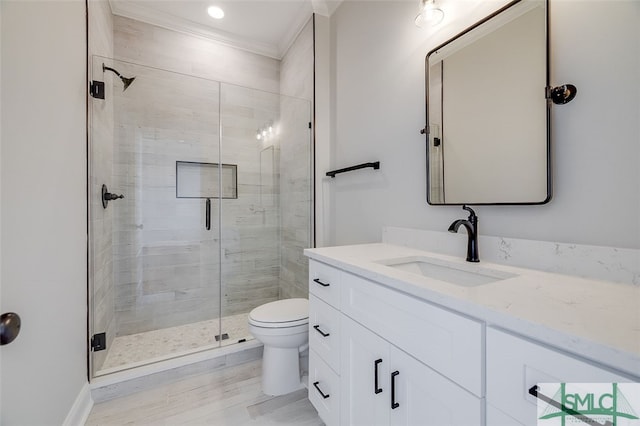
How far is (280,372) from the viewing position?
1.63 meters

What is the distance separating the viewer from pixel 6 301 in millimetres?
810

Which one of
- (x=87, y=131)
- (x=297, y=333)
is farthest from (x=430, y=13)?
(x=87, y=131)

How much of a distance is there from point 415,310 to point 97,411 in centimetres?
184

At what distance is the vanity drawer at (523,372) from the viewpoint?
18.4 inches

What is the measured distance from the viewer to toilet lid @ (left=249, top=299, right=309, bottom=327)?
5.16 feet

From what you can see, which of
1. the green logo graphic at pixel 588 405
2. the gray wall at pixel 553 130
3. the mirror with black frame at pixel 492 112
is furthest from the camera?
the mirror with black frame at pixel 492 112

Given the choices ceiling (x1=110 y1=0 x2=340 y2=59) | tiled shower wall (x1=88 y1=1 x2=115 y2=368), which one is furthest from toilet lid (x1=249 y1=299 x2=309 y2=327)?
ceiling (x1=110 y1=0 x2=340 y2=59)

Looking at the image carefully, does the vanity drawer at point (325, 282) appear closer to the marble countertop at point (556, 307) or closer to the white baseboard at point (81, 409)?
the marble countertop at point (556, 307)

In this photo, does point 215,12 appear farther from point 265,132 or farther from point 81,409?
point 81,409

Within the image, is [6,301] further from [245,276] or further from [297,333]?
[245,276]

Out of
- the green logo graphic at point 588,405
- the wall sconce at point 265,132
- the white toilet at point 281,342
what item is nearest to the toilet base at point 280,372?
the white toilet at point 281,342

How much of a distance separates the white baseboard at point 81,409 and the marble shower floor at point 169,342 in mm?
158

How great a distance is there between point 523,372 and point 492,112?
3.26 feet

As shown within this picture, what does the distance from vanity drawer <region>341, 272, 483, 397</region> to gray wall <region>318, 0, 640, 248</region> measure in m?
0.57
